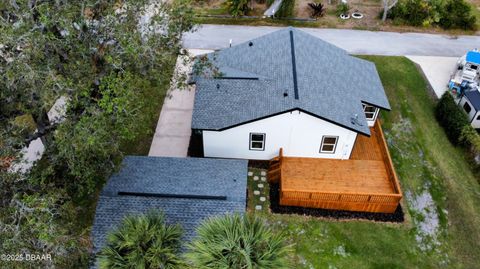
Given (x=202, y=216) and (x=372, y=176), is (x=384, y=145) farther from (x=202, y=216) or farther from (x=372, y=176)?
(x=202, y=216)

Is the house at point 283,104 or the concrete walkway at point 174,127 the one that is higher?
the house at point 283,104

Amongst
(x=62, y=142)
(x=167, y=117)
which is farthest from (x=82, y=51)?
(x=167, y=117)

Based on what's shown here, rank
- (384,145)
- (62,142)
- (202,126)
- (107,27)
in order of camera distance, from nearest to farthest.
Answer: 1. (62,142)
2. (107,27)
3. (202,126)
4. (384,145)

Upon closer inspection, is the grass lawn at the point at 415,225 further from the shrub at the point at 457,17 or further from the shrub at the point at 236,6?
the shrub at the point at 236,6

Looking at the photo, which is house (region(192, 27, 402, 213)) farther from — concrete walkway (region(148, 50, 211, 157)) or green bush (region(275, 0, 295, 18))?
green bush (region(275, 0, 295, 18))

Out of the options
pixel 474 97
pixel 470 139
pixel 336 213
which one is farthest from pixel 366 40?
pixel 336 213

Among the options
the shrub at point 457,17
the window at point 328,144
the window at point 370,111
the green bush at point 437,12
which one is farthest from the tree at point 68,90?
the shrub at point 457,17
